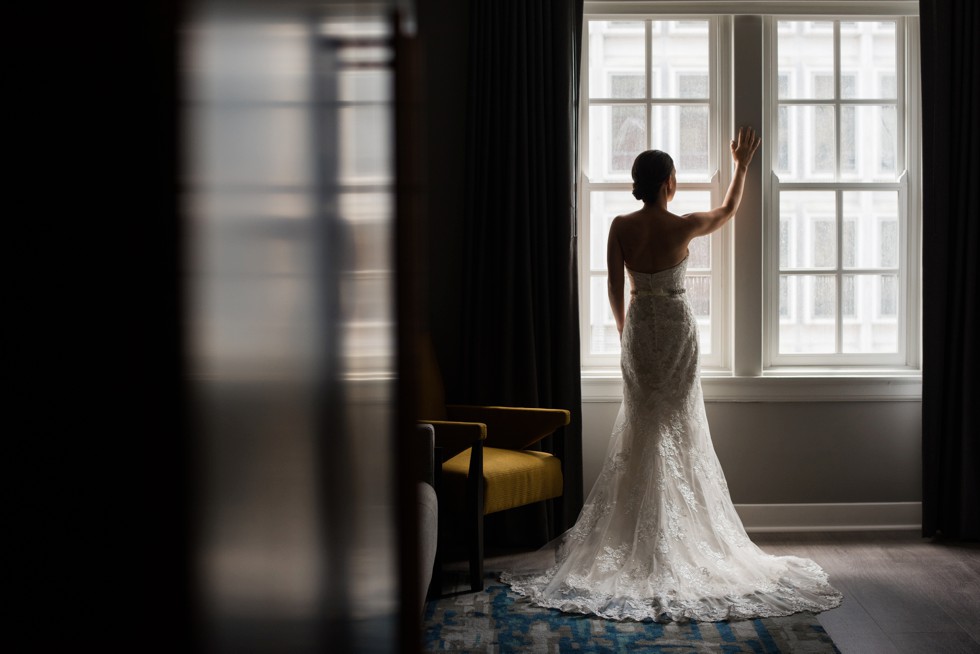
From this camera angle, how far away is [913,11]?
4305 mm

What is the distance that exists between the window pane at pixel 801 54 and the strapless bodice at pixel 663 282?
1.40 meters

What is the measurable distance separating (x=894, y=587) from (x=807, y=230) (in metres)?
1.86

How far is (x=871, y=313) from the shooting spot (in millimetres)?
4430

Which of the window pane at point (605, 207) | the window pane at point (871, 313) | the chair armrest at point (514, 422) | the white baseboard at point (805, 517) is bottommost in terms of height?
the white baseboard at point (805, 517)

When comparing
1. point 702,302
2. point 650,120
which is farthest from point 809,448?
point 650,120

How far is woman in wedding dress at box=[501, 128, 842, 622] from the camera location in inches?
125

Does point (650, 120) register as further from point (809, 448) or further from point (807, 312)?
point (809, 448)

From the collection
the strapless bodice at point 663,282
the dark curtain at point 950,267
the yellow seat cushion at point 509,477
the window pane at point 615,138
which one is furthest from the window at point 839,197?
the yellow seat cushion at point 509,477

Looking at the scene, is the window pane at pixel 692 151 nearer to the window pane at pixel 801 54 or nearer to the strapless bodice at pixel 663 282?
the window pane at pixel 801 54

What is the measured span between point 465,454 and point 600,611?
954mm

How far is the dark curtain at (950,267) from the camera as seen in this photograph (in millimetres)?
4055

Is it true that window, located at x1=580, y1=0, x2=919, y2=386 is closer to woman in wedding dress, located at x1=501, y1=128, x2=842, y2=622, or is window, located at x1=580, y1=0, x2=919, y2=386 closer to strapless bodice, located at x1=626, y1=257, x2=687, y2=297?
woman in wedding dress, located at x1=501, y1=128, x2=842, y2=622

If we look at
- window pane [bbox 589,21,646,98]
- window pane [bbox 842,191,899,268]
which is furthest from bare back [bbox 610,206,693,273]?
window pane [bbox 842,191,899,268]

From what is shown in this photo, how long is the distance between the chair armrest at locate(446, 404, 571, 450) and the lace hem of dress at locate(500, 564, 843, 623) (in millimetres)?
691
